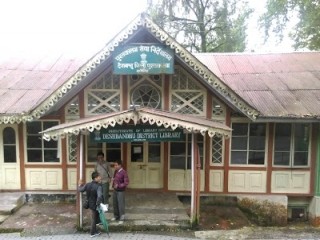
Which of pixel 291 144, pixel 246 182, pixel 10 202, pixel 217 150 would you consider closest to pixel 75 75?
pixel 10 202

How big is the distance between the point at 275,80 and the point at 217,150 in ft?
11.0

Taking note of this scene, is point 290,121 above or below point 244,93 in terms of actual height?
below

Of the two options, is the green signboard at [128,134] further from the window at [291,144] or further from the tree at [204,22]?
the tree at [204,22]

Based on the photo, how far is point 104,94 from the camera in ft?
33.9

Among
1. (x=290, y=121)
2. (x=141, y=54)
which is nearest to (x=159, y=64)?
(x=141, y=54)

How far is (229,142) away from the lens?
1088 cm

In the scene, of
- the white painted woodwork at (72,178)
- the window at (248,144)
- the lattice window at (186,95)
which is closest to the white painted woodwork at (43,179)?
the white painted woodwork at (72,178)

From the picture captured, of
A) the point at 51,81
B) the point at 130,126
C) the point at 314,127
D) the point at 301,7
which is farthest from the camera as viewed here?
the point at 301,7

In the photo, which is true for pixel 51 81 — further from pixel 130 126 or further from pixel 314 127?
pixel 314 127

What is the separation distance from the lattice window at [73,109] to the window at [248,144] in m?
4.85

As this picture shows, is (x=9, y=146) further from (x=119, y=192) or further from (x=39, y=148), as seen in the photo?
(x=119, y=192)

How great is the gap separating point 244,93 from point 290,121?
1711mm

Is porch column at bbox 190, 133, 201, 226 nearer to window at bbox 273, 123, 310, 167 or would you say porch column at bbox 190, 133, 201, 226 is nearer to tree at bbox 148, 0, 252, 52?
window at bbox 273, 123, 310, 167

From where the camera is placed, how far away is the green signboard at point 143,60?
910 cm
